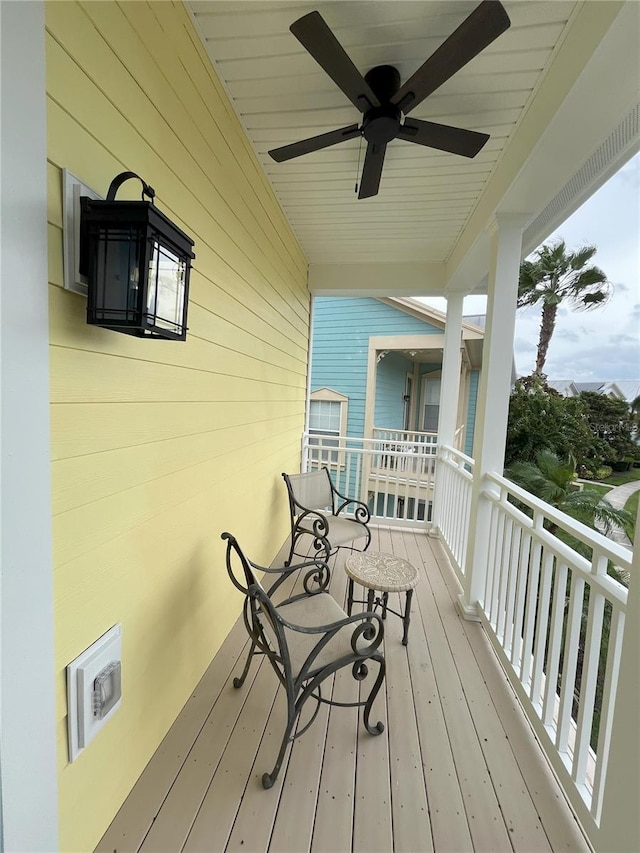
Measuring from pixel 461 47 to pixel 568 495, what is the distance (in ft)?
14.9

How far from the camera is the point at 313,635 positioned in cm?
168

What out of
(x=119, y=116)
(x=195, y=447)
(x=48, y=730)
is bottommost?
(x=48, y=730)

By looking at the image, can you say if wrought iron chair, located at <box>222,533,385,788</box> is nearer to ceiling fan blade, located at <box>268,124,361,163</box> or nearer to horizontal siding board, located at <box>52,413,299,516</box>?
horizontal siding board, located at <box>52,413,299,516</box>

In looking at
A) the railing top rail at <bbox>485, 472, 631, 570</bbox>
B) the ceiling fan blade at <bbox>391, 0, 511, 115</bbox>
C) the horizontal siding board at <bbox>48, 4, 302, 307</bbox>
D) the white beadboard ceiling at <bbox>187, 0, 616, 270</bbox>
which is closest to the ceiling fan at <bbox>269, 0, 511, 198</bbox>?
the ceiling fan blade at <bbox>391, 0, 511, 115</bbox>

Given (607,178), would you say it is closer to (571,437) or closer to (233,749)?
(233,749)

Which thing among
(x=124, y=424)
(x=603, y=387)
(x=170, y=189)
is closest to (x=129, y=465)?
(x=124, y=424)

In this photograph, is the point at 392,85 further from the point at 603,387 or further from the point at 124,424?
the point at 603,387

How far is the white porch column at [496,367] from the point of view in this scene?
2.33 m

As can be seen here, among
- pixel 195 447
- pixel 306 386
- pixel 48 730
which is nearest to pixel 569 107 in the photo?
pixel 195 447

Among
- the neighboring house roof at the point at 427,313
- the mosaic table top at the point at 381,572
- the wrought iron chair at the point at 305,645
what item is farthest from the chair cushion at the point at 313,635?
the neighboring house roof at the point at 427,313

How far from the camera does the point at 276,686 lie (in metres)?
1.85

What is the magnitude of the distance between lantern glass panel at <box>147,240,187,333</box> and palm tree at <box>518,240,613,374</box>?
302 inches

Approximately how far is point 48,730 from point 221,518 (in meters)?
1.17

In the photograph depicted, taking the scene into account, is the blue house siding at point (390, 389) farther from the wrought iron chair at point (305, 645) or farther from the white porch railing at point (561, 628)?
the wrought iron chair at point (305, 645)
